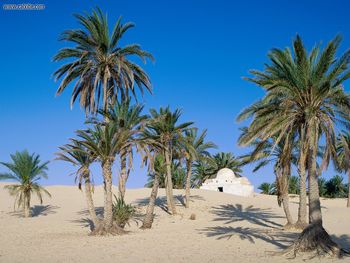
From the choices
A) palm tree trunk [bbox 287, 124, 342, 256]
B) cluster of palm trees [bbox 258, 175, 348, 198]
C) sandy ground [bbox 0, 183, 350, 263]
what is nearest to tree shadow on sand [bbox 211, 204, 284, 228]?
sandy ground [bbox 0, 183, 350, 263]

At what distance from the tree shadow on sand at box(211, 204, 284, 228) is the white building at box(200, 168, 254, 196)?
1212cm

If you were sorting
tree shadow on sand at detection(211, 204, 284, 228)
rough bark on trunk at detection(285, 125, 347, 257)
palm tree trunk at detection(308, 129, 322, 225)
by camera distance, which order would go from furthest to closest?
tree shadow on sand at detection(211, 204, 284, 228) → palm tree trunk at detection(308, 129, 322, 225) → rough bark on trunk at detection(285, 125, 347, 257)

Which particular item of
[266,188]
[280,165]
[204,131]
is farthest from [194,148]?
[266,188]

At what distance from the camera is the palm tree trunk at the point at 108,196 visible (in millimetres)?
21750

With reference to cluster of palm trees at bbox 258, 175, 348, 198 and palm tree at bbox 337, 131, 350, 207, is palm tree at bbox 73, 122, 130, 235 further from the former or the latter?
cluster of palm trees at bbox 258, 175, 348, 198

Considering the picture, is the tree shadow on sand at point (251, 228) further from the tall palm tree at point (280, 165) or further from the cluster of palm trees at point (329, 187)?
the cluster of palm trees at point (329, 187)

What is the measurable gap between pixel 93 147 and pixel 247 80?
29.9 feet

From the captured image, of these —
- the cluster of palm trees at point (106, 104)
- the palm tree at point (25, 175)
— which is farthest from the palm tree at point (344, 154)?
the palm tree at point (25, 175)

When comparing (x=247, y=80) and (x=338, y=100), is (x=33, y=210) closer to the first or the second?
(x=247, y=80)

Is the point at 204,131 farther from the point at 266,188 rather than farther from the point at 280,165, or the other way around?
the point at 266,188

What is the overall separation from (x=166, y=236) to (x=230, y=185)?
97.8ft

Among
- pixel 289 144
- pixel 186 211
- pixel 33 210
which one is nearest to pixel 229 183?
pixel 186 211

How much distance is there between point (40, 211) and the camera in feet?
115

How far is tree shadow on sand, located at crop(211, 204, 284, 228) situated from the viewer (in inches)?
1127
